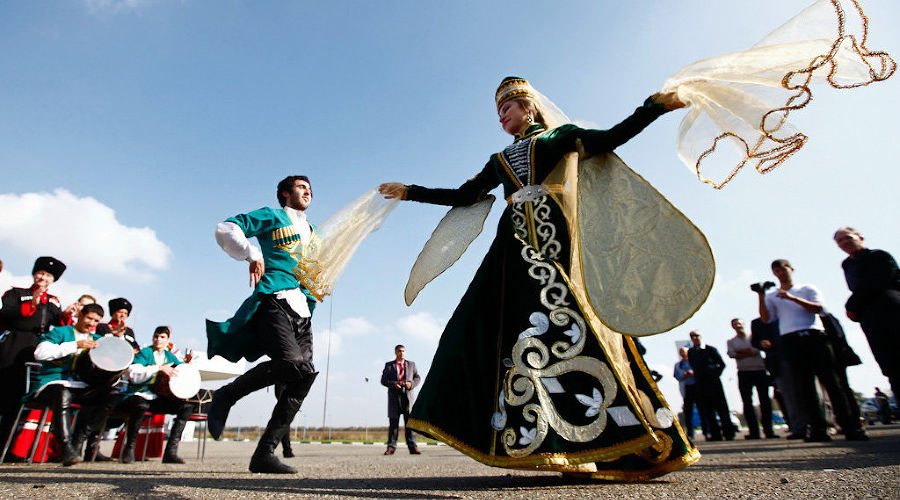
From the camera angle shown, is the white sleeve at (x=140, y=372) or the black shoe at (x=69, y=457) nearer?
the black shoe at (x=69, y=457)

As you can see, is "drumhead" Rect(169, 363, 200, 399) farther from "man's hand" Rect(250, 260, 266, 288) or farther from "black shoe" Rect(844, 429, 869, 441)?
"black shoe" Rect(844, 429, 869, 441)

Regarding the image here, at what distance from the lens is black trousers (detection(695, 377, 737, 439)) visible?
8.15 m

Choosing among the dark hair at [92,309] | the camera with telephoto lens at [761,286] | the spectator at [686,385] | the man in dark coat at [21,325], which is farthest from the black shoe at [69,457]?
the spectator at [686,385]

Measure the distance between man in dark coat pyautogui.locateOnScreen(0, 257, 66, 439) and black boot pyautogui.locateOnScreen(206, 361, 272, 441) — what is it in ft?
11.2

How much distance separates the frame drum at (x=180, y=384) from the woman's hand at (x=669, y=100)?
6.12 m

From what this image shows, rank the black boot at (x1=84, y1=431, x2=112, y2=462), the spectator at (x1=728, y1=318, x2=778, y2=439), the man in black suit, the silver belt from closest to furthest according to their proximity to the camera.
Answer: the silver belt < the black boot at (x1=84, y1=431, x2=112, y2=462) < the spectator at (x1=728, y1=318, x2=778, y2=439) < the man in black suit

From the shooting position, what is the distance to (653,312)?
7.40 feet

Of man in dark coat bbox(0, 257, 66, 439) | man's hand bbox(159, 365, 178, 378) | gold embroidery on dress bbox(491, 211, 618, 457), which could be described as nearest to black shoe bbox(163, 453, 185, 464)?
man's hand bbox(159, 365, 178, 378)

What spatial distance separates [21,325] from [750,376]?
958cm

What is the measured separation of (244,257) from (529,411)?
2.03m

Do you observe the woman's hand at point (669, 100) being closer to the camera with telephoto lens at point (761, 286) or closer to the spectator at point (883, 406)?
the camera with telephoto lens at point (761, 286)

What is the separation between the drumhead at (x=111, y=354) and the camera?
17.0 feet

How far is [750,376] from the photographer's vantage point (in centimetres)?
799

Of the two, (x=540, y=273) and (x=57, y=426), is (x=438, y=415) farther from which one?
(x=57, y=426)
